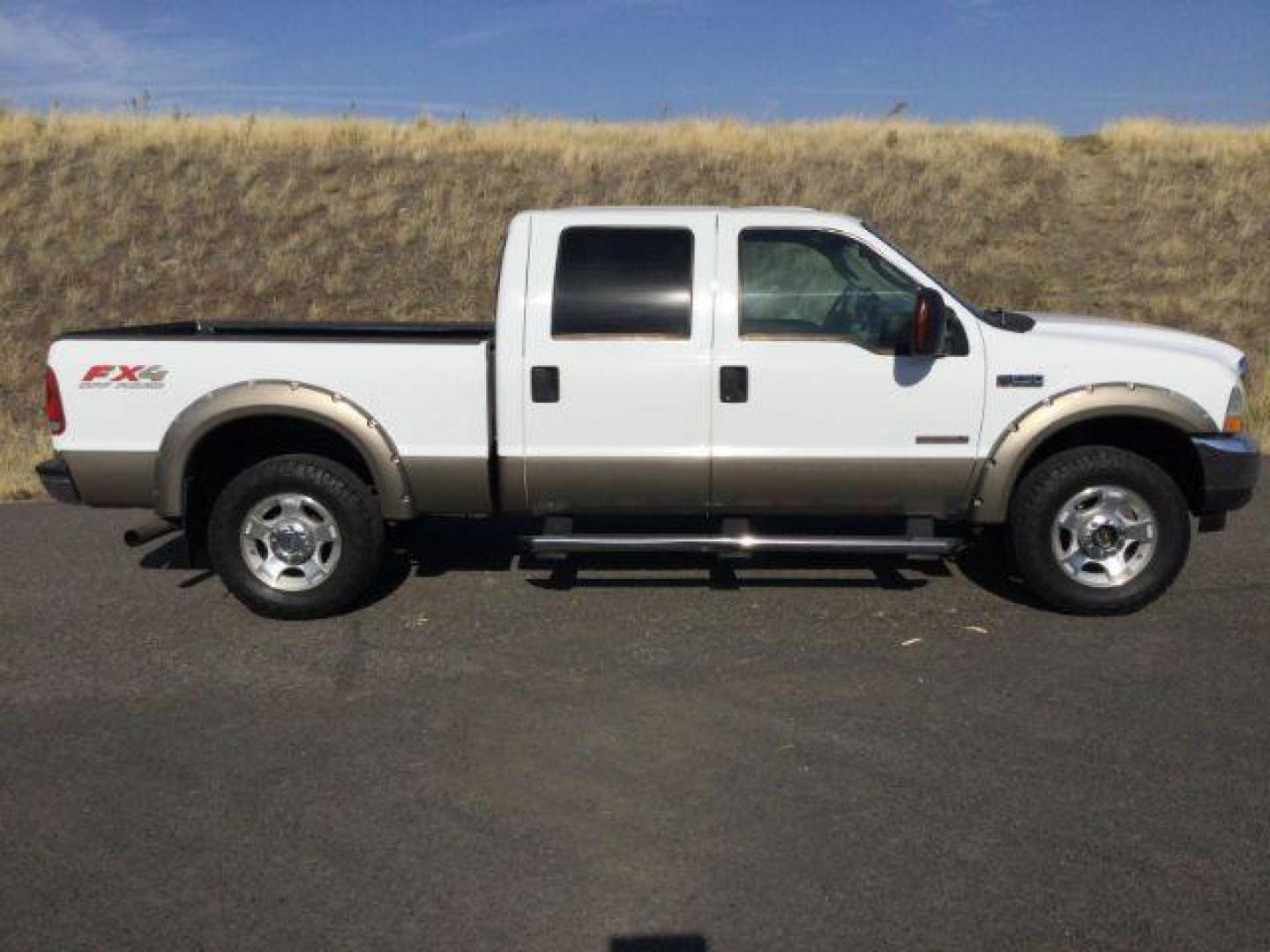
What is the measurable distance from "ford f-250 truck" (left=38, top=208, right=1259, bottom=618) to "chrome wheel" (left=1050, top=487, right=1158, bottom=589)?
0.04 ft

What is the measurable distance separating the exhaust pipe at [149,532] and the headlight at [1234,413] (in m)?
5.33

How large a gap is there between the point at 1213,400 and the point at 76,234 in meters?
19.4

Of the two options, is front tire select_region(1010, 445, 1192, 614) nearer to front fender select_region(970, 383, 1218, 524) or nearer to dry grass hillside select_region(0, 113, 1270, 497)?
front fender select_region(970, 383, 1218, 524)

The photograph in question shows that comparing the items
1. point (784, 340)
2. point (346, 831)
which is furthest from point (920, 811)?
point (784, 340)

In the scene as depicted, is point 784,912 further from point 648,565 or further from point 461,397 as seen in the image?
point 648,565

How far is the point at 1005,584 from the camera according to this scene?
6809 mm

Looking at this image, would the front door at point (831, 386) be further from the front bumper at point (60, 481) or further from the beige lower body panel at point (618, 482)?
the front bumper at point (60, 481)

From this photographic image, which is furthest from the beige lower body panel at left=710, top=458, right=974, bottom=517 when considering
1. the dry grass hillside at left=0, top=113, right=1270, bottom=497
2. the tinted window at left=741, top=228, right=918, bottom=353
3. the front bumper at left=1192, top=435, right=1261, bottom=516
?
the dry grass hillside at left=0, top=113, right=1270, bottom=497

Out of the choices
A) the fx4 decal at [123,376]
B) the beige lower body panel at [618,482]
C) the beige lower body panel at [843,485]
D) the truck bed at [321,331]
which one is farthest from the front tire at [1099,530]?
the fx4 decal at [123,376]

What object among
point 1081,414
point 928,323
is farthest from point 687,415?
point 1081,414

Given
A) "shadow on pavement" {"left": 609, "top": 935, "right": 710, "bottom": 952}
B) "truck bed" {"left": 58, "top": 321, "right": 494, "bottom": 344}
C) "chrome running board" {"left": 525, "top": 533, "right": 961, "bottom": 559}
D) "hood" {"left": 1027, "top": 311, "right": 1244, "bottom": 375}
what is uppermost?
"truck bed" {"left": 58, "top": 321, "right": 494, "bottom": 344}

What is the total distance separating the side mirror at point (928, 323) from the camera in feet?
19.1

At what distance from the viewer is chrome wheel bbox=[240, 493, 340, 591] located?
625cm

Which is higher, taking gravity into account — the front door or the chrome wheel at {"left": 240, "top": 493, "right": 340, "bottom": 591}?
the front door
